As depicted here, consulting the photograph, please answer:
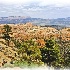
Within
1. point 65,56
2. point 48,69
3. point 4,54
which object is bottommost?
point 65,56

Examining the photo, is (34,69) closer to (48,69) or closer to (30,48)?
(48,69)

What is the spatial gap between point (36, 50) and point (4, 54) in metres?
17.6

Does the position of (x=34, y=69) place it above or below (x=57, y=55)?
above

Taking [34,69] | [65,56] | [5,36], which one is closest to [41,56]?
[65,56]

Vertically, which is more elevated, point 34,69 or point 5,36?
point 34,69

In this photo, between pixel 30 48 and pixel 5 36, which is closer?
pixel 30 48

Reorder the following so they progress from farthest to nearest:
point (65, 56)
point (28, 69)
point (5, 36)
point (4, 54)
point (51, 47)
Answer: point (5, 36), point (65, 56), point (51, 47), point (4, 54), point (28, 69)

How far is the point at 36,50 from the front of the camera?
7981 cm

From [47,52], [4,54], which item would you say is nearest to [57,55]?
[47,52]

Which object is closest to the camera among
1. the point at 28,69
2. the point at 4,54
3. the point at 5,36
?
the point at 28,69

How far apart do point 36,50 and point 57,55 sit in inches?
251

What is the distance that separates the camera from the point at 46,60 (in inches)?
3147

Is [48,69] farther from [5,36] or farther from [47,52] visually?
[5,36]

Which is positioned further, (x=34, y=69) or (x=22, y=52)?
(x=22, y=52)
